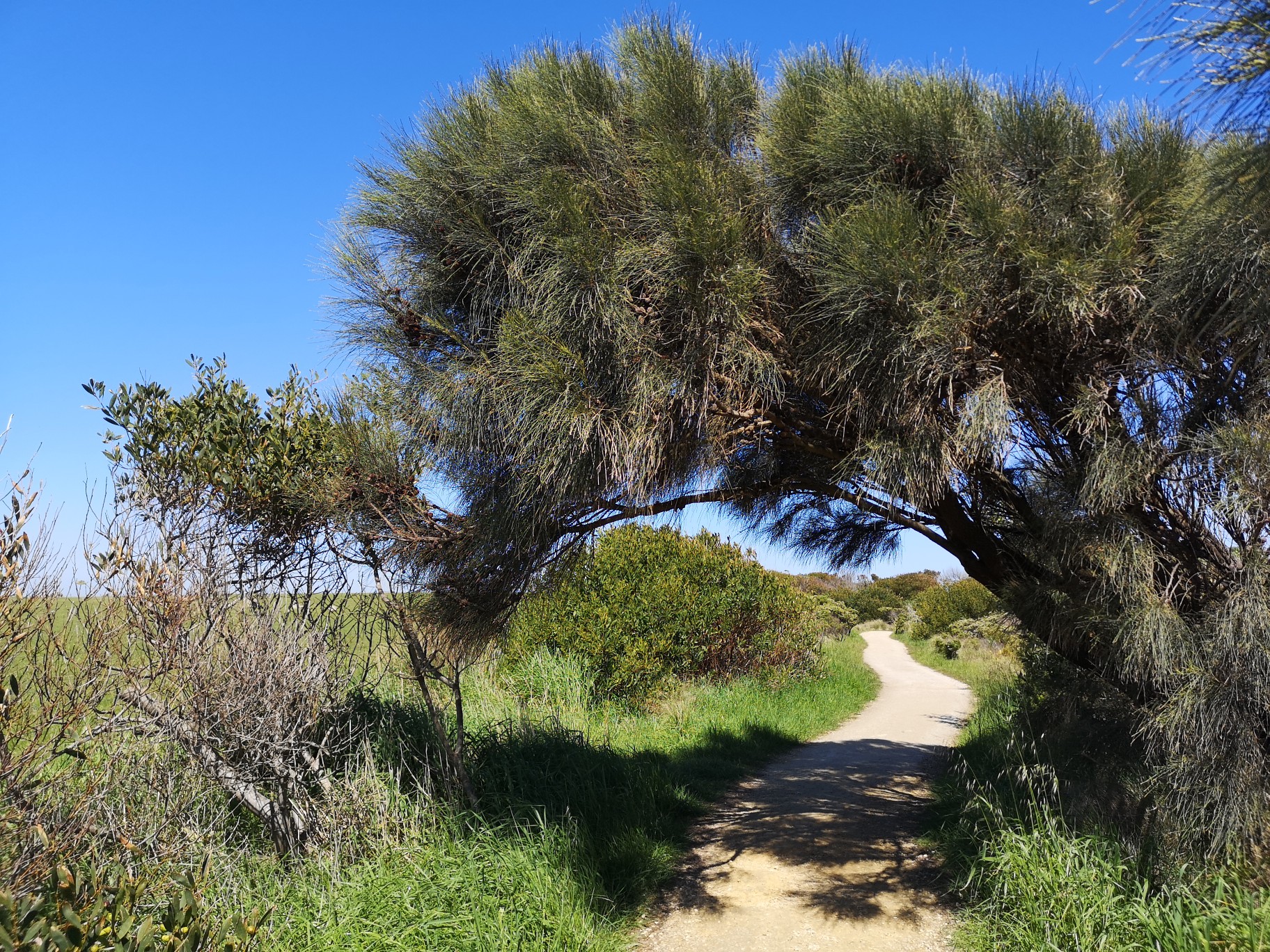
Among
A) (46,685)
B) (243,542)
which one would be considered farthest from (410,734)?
(46,685)

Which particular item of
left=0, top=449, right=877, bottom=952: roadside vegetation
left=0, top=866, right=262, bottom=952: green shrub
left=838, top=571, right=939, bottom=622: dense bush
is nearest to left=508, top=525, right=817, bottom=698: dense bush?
left=0, top=449, right=877, bottom=952: roadside vegetation

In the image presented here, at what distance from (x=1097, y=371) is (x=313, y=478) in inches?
176

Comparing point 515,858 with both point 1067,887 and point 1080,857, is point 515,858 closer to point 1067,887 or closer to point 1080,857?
point 1067,887

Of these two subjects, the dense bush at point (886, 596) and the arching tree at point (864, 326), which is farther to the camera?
the dense bush at point (886, 596)

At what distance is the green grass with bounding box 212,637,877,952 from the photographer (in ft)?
14.7

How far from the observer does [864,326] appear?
4.32m

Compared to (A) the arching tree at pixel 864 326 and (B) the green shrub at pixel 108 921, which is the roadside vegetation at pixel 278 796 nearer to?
(B) the green shrub at pixel 108 921

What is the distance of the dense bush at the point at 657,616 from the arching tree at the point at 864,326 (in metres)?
6.99

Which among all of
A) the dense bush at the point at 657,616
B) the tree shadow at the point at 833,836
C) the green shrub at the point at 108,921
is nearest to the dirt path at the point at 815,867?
the tree shadow at the point at 833,836

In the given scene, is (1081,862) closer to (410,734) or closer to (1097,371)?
(1097,371)

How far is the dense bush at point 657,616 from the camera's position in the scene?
12562 mm

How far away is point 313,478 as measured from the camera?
203 inches

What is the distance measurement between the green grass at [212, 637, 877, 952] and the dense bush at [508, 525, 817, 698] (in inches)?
137

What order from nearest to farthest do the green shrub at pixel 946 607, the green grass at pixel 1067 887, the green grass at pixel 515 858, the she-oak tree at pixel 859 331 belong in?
the green grass at pixel 1067 887 < the she-oak tree at pixel 859 331 < the green grass at pixel 515 858 < the green shrub at pixel 946 607
